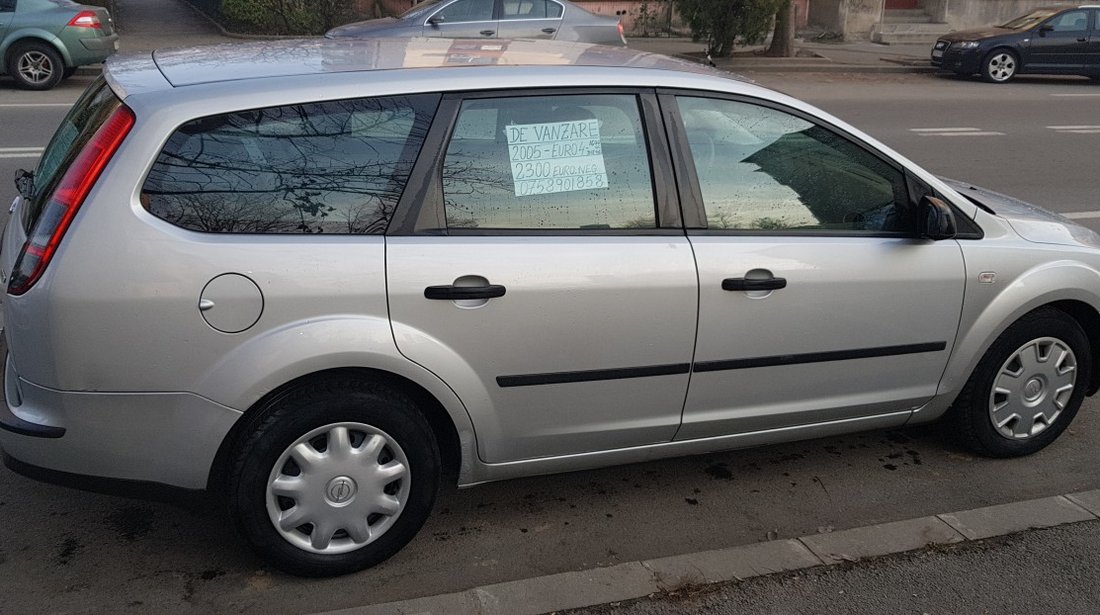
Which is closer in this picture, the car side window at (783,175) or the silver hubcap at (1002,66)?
the car side window at (783,175)

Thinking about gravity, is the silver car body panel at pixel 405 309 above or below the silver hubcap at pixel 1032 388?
above

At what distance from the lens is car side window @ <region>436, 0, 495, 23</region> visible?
14367 millimetres

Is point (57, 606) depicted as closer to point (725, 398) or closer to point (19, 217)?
point (19, 217)

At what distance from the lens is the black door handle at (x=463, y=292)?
3119 millimetres

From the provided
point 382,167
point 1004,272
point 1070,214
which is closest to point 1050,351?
point 1004,272

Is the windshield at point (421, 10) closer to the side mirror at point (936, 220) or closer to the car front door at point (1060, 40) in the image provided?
the car front door at point (1060, 40)

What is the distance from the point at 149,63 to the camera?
3.54m

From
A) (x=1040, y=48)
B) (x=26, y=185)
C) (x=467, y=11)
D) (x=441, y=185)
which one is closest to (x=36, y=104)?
(x=467, y=11)

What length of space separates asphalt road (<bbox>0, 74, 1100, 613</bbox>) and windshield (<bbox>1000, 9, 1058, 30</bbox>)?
1578 cm

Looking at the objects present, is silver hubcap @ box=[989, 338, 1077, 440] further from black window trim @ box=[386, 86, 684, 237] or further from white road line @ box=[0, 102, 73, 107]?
white road line @ box=[0, 102, 73, 107]

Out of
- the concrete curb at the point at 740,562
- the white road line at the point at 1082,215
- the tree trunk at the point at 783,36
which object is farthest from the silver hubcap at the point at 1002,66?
the concrete curb at the point at 740,562

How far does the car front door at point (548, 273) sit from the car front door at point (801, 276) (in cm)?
14

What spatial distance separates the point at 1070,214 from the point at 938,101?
7.43 m

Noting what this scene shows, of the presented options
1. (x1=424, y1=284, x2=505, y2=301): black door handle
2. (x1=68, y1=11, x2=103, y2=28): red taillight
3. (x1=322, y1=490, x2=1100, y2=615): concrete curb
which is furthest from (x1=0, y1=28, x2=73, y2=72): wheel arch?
(x1=322, y1=490, x2=1100, y2=615): concrete curb
